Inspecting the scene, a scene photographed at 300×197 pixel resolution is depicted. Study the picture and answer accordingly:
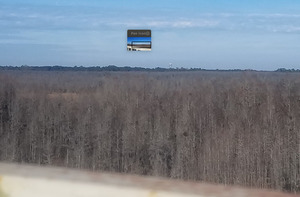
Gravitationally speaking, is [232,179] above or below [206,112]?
below

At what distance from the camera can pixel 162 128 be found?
45.5 meters

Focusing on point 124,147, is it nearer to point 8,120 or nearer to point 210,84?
point 8,120

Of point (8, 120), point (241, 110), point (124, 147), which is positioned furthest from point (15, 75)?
point (241, 110)

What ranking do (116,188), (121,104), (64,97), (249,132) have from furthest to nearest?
(64,97) < (121,104) < (249,132) < (116,188)

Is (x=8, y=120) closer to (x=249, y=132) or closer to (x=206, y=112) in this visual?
(x=206, y=112)

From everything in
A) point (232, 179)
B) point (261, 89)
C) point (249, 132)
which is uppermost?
point (261, 89)

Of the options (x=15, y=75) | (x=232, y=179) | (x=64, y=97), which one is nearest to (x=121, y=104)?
(x=64, y=97)

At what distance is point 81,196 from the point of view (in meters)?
1.46

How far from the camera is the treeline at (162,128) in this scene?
37219mm

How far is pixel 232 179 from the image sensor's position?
112ft

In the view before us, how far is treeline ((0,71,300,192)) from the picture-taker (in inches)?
1465

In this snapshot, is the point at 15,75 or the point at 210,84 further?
the point at 210,84

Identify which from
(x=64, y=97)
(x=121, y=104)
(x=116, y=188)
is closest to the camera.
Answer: (x=116, y=188)

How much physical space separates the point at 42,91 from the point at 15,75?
23.9 feet
